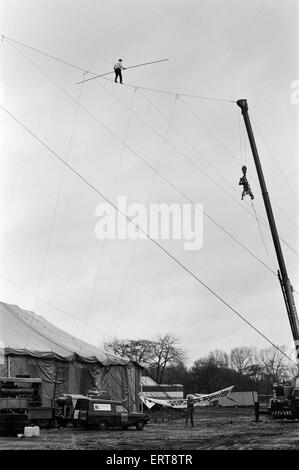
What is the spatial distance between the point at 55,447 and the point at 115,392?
1715 centimetres

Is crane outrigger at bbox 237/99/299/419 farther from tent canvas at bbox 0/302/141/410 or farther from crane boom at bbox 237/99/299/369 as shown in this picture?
A: tent canvas at bbox 0/302/141/410

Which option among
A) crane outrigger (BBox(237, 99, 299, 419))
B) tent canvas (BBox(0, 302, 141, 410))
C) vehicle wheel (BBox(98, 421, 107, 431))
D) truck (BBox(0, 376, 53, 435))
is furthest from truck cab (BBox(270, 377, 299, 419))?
truck (BBox(0, 376, 53, 435))

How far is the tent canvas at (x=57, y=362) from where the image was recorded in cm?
2822

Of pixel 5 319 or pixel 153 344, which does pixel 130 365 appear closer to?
pixel 5 319

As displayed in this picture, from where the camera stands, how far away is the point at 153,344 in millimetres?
102562

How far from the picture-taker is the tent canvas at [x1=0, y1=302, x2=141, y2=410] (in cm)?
2822

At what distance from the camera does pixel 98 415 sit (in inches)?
928

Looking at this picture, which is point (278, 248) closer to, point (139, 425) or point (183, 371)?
point (139, 425)

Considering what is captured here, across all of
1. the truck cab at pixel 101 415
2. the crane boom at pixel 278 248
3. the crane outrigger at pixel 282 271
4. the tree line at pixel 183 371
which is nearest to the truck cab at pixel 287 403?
the crane outrigger at pixel 282 271

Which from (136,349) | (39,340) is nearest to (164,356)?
(136,349)

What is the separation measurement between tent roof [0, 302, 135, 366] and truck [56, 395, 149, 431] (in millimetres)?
4545

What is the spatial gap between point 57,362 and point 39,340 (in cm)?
197

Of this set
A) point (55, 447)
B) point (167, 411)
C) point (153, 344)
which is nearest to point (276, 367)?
point (153, 344)
